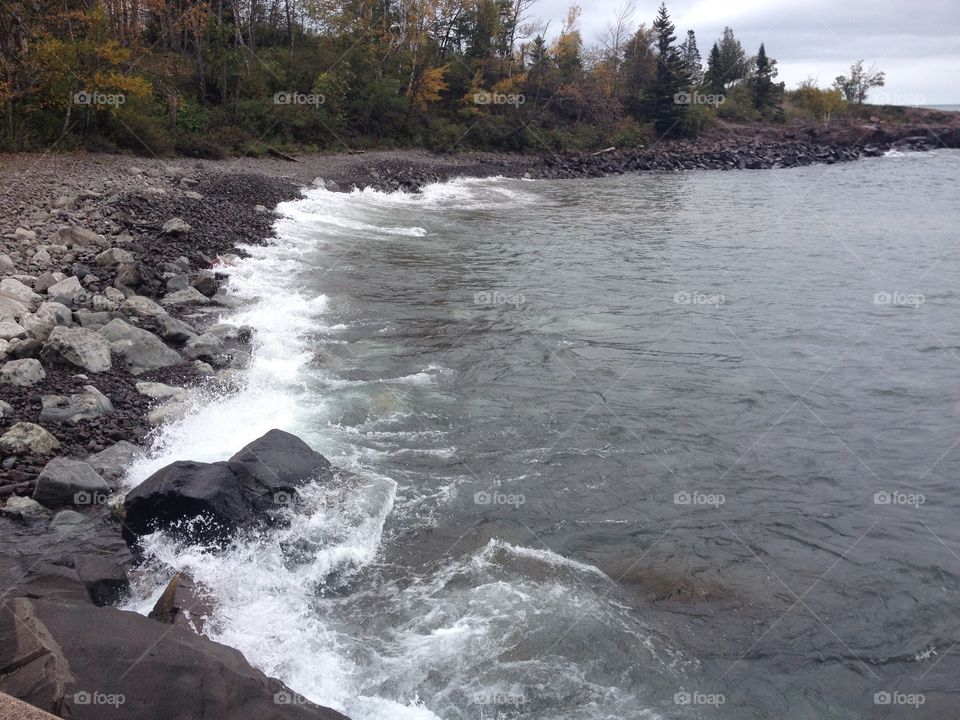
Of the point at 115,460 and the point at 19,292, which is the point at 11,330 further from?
the point at 115,460

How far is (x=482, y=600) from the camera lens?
23.5ft

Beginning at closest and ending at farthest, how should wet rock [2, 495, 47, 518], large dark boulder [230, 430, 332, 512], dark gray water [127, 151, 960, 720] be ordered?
dark gray water [127, 151, 960, 720] < wet rock [2, 495, 47, 518] < large dark boulder [230, 430, 332, 512]

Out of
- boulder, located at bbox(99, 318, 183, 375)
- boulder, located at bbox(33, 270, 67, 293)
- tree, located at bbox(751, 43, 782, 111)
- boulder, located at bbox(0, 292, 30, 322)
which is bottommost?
boulder, located at bbox(99, 318, 183, 375)

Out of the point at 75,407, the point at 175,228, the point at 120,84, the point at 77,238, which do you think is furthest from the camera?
the point at 120,84

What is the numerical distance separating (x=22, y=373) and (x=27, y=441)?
188cm

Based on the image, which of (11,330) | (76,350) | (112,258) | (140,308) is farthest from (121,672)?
(112,258)

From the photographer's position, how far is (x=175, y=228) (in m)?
18.3

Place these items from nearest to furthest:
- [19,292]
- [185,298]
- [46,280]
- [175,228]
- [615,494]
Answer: [615,494], [19,292], [46,280], [185,298], [175,228]

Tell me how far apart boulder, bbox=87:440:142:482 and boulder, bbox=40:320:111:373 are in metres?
2.16

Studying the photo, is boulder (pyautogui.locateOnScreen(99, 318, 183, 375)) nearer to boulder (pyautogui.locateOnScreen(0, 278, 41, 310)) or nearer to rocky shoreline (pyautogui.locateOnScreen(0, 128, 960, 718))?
rocky shoreline (pyautogui.locateOnScreen(0, 128, 960, 718))

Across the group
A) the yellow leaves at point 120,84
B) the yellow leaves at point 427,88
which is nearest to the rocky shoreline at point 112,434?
the yellow leaves at point 120,84

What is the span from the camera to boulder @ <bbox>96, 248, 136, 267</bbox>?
15188 mm

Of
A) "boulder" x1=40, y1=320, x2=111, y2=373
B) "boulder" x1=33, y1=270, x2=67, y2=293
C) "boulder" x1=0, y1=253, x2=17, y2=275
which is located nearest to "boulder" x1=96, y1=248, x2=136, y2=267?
"boulder" x1=33, y1=270, x2=67, y2=293

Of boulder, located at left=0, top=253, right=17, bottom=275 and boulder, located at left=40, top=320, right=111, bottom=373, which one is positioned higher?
boulder, located at left=0, top=253, right=17, bottom=275
